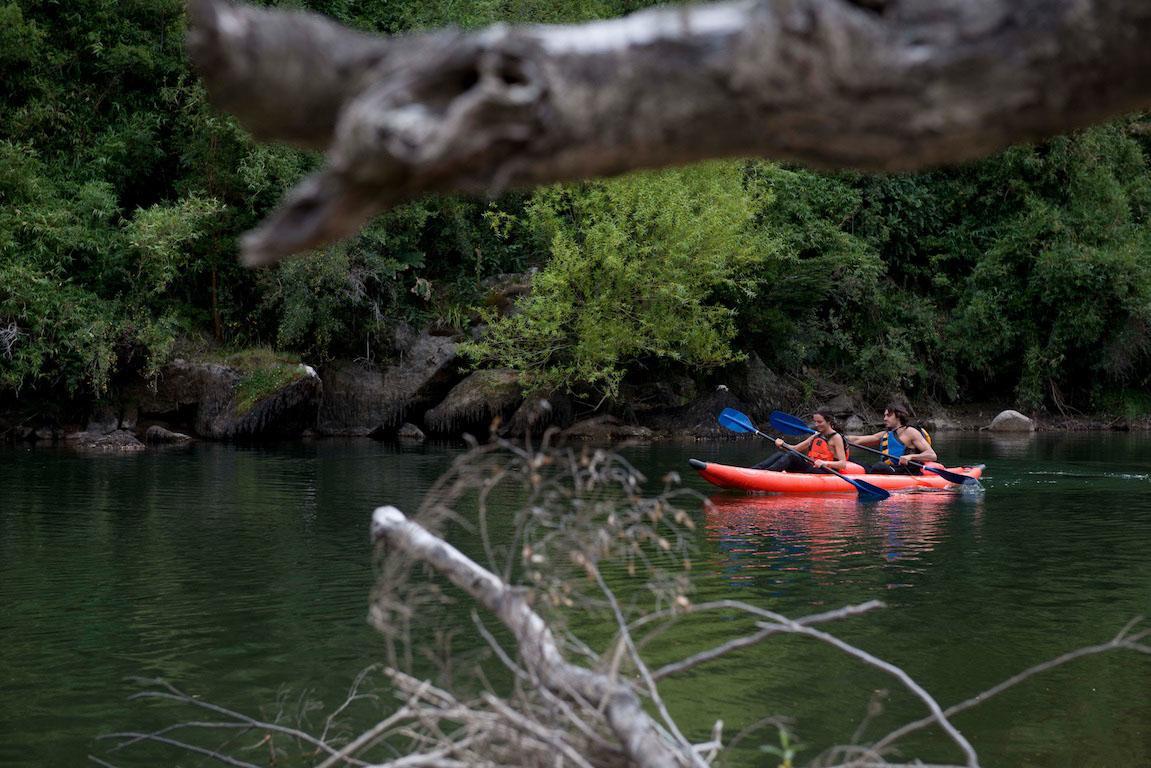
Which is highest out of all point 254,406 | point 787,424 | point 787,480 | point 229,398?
point 229,398

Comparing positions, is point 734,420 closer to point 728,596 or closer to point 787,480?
point 787,480

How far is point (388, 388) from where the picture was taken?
82.6ft

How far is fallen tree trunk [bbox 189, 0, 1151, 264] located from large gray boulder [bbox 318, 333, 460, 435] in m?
23.4

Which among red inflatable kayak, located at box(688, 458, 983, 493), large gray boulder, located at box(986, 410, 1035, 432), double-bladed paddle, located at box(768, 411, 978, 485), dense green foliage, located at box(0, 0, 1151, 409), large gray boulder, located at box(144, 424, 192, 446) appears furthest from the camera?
large gray boulder, located at box(986, 410, 1035, 432)

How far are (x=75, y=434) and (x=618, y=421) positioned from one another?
10926 mm

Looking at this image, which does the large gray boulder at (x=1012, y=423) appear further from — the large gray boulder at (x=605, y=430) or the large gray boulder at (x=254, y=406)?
the large gray boulder at (x=254, y=406)

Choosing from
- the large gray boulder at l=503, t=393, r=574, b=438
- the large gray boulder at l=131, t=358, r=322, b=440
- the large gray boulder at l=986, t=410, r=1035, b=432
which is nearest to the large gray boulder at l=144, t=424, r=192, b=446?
the large gray boulder at l=131, t=358, r=322, b=440

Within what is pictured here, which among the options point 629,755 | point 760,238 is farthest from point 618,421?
point 629,755

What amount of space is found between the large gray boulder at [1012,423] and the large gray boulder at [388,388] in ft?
42.1

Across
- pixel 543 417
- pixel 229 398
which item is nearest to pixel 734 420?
pixel 543 417

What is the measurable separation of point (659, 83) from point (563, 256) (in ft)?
72.7

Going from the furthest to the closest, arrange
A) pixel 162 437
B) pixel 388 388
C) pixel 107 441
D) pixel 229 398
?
pixel 388 388
pixel 229 398
pixel 162 437
pixel 107 441

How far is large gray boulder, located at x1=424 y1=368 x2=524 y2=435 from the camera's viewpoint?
2414 cm

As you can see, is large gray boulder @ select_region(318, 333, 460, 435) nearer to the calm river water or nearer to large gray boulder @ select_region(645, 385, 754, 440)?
large gray boulder @ select_region(645, 385, 754, 440)
